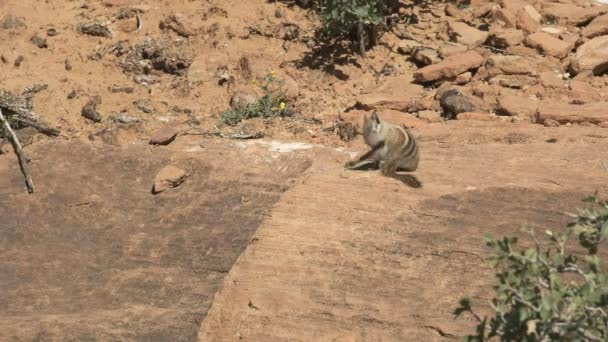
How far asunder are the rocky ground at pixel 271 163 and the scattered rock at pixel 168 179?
0.01 meters

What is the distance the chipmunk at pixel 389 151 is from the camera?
20.2 feet

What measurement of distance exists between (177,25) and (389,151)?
3.97 metres

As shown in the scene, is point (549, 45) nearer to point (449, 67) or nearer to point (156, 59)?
point (449, 67)

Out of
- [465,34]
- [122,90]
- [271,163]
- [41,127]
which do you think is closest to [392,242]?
[271,163]

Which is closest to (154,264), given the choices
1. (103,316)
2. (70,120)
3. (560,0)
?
(103,316)

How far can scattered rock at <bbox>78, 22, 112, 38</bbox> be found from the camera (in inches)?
368

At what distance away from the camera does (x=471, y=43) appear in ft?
29.7

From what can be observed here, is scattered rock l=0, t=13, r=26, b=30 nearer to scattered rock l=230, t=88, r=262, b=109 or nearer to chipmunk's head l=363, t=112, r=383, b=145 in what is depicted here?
scattered rock l=230, t=88, r=262, b=109

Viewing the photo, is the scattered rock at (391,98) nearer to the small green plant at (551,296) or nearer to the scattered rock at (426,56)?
the scattered rock at (426,56)

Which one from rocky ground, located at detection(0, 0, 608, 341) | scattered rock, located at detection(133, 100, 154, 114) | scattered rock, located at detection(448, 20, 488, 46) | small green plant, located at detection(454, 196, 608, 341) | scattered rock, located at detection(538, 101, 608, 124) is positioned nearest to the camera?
small green plant, located at detection(454, 196, 608, 341)

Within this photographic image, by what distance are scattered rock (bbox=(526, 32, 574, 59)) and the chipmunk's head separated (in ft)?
9.81

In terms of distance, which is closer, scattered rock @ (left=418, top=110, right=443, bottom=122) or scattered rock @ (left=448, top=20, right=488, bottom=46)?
scattered rock @ (left=418, top=110, right=443, bottom=122)

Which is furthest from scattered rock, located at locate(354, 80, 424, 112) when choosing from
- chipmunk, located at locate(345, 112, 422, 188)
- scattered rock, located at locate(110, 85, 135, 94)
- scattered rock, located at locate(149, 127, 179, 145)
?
scattered rock, located at locate(110, 85, 135, 94)

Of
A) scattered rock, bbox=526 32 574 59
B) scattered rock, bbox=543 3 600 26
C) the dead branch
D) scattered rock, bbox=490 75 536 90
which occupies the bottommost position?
the dead branch
